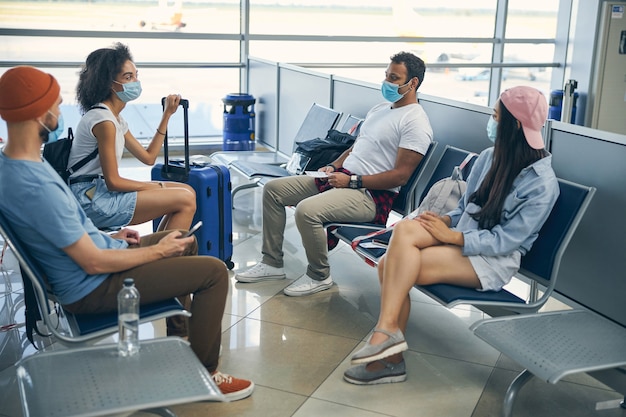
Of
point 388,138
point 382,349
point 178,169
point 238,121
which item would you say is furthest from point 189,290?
point 238,121

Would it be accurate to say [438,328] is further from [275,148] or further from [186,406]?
[275,148]

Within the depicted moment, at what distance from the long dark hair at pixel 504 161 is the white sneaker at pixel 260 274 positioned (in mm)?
1365

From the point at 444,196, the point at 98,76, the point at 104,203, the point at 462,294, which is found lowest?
the point at 462,294

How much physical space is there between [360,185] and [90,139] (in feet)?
4.24

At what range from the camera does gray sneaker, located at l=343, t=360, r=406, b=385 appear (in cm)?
288

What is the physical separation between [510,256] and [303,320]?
1.06m

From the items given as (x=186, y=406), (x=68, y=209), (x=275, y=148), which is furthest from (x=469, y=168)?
(x=275, y=148)

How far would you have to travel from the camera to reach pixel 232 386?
2.74 meters

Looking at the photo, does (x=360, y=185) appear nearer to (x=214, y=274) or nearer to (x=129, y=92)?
(x=129, y=92)

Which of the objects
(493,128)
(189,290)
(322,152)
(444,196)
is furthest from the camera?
(322,152)

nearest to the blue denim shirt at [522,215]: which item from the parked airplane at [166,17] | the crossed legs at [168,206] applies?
the crossed legs at [168,206]

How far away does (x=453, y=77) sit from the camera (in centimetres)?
1277

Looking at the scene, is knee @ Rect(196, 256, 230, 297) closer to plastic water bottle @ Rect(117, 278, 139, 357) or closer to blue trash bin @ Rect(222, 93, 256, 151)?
plastic water bottle @ Rect(117, 278, 139, 357)

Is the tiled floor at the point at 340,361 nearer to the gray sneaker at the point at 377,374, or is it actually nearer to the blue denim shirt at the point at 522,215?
the gray sneaker at the point at 377,374
